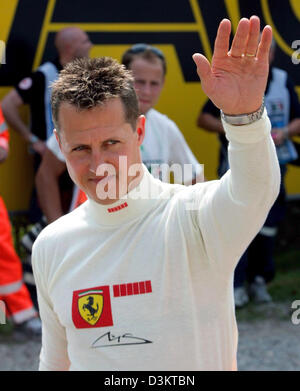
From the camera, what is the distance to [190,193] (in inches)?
75.6

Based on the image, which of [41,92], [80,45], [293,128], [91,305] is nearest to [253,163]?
[91,305]

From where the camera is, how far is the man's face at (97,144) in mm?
1897

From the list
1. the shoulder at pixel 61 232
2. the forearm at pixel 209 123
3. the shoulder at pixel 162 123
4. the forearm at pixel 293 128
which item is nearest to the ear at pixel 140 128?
the shoulder at pixel 61 232

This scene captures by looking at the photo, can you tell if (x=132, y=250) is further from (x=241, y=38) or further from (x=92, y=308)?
(x=241, y=38)

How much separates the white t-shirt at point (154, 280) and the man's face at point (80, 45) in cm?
324

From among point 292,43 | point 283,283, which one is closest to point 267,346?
point 283,283

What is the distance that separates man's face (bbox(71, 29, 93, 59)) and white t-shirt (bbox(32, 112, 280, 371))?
10.6ft

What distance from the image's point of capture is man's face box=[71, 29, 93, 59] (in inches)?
201

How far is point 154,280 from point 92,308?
19 cm

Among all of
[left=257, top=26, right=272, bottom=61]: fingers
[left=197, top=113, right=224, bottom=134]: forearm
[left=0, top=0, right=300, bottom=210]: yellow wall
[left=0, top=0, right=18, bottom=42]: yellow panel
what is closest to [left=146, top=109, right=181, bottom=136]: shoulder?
[left=197, top=113, right=224, bottom=134]: forearm

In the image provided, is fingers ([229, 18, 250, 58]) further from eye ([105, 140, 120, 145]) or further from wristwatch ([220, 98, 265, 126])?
eye ([105, 140, 120, 145])

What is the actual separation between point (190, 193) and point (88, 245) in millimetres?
330

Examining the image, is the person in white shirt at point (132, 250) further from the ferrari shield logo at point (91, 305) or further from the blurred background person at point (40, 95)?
the blurred background person at point (40, 95)
